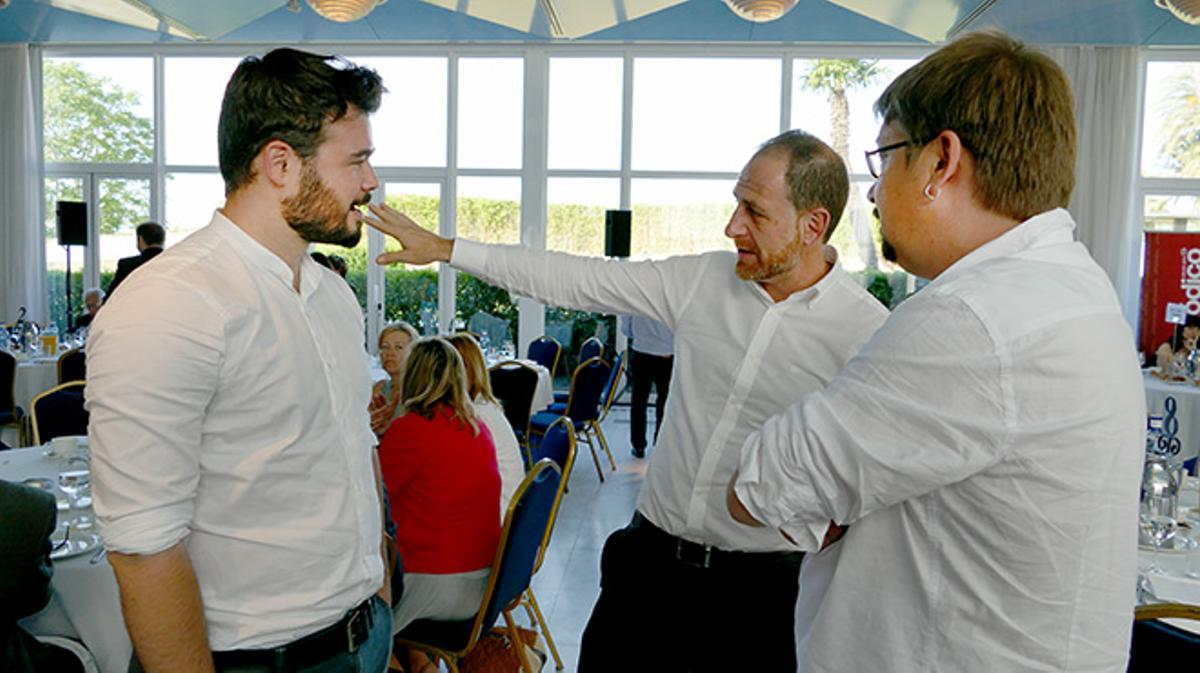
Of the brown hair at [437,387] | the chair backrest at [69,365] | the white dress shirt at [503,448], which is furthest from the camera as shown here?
the chair backrest at [69,365]

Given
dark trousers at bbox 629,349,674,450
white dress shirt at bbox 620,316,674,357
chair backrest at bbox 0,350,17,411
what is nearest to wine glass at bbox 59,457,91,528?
chair backrest at bbox 0,350,17,411

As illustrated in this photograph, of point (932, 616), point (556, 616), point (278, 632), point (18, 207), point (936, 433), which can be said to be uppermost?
point (18, 207)

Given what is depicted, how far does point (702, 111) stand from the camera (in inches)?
393

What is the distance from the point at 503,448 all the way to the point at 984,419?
8.55 ft

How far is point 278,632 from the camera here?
4.59 ft

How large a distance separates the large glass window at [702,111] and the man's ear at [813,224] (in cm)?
819

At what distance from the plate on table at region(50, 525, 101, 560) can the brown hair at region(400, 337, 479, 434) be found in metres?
1.01

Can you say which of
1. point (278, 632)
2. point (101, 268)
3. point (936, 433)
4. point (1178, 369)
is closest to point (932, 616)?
point (936, 433)

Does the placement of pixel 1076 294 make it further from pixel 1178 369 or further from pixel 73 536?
pixel 1178 369

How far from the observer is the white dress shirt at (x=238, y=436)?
118cm

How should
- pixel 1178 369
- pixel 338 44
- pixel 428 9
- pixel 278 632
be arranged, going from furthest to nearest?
pixel 338 44
pixel 428 9
pixel 1178 369
pixel 278 632

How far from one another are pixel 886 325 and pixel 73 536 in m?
2.43

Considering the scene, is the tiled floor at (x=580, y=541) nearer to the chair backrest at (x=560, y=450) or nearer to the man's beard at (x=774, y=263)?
the chair backrest at (x=560, y=450)

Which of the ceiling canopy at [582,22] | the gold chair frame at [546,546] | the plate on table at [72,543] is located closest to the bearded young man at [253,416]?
the plate on table at [72,543]
